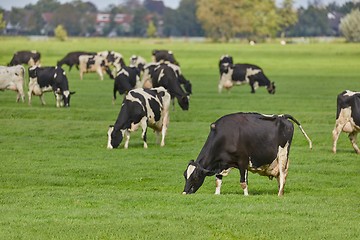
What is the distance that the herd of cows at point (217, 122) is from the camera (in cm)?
1878

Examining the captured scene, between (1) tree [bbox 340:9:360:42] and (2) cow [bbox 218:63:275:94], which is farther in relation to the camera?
(1) tree [bbox 340:9:360:42]

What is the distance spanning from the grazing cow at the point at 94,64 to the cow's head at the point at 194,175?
4564 centimetres

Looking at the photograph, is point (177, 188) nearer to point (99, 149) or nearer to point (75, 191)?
Answer: point (75, 191)

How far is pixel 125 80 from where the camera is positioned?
4225 centimetres

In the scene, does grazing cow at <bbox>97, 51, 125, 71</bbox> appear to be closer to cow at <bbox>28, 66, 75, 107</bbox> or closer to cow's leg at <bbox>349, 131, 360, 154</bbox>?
cow at <bbox>28, 66, 75, 107</bbox>

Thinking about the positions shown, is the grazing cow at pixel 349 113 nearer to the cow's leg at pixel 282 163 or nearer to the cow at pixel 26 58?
the cow's leg at pixel 282 163

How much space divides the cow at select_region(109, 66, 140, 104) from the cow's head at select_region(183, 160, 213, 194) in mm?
22911

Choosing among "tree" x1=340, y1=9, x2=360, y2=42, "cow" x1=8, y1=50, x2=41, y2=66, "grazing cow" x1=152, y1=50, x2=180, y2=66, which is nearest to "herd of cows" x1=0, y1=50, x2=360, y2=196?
"grazing cow" x1=152, y1=50, x2=180, y2=66

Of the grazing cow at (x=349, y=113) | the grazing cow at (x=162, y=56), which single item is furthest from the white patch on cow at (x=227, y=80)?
the grazing cow at (x=349, y=113)

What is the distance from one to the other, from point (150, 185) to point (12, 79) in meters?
23.1

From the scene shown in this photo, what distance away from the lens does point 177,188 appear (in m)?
21.0

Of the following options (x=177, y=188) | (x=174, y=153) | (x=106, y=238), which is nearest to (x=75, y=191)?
(x=177, y=188)

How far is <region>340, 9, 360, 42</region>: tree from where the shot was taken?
158 meters

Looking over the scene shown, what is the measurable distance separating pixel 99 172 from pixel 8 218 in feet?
23.2
